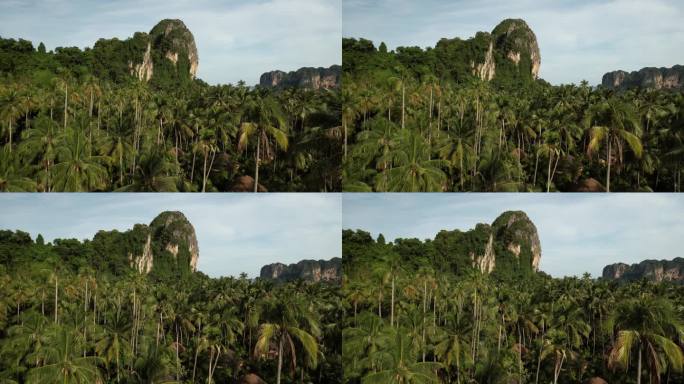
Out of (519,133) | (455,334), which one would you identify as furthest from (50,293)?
(519,133)

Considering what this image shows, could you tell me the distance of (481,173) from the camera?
652 cm

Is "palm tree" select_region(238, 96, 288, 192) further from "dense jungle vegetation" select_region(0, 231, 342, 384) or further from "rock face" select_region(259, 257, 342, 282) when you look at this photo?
"dense jungle vegetation" select_region(0, 231, 342, 384)

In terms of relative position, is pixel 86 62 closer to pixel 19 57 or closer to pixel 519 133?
pixel 19 57

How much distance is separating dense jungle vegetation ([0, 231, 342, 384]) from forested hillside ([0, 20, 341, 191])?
0.62 metres

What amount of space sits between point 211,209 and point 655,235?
2979 millimetres

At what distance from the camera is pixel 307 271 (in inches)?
262

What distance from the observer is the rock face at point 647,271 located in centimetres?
663

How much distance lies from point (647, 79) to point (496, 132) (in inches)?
43.0

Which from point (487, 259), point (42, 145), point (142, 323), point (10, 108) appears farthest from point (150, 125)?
point (487, 259)

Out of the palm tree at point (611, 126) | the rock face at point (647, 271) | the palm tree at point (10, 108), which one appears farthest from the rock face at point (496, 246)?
the palm tree at point (10, 108)

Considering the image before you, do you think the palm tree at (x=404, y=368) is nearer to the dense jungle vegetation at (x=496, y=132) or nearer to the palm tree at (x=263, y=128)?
the dense jungle vegetation at (x=496, y=132)

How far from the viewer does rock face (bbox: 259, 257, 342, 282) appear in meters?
6.55

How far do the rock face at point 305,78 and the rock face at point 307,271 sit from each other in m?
1.17

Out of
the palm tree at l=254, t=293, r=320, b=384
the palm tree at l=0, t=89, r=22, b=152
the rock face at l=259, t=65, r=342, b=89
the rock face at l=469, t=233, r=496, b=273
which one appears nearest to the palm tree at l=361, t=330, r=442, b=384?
the palm tree at l=254, t=293, r=320, b=384
